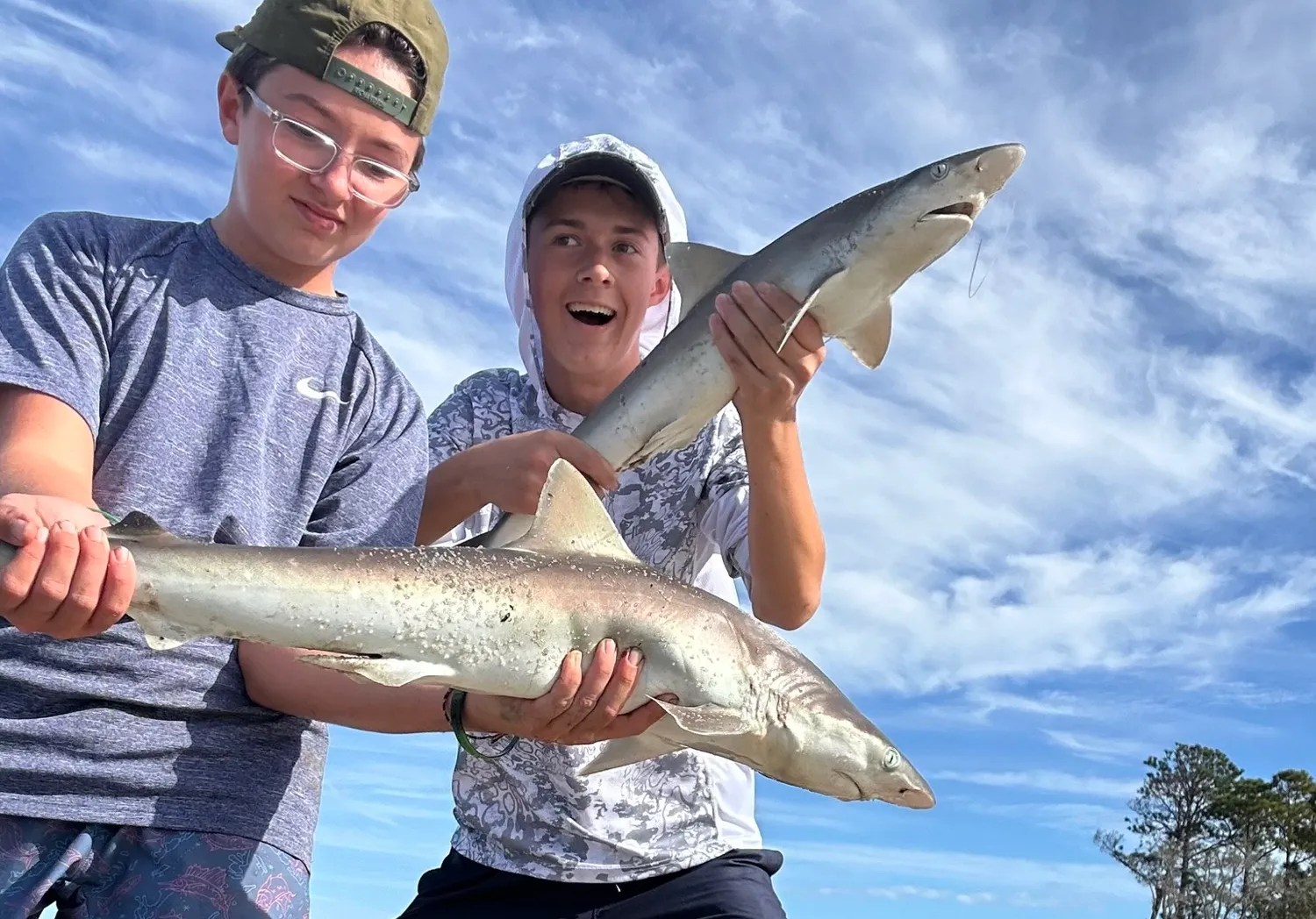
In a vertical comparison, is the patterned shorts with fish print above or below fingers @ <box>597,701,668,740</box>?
below

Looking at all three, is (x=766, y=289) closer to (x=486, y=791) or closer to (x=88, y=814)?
(x=486, y=791)

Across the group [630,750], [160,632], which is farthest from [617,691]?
[160,632]

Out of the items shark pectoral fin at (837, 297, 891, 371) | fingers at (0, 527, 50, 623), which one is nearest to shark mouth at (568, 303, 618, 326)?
shark pectoral fin at (837, 297, 891, 371)

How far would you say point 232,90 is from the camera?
4.61m

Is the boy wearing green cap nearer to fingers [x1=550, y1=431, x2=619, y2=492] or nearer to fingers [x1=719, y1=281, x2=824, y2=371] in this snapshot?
fingers [x1=550, y1=431, x2=619, y2=492]

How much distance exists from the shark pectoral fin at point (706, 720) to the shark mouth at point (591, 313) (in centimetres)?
251

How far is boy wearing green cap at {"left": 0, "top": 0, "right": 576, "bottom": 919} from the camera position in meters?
3.54

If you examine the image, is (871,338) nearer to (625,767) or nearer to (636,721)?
(636,721)

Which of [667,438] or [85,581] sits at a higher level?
[667,438]

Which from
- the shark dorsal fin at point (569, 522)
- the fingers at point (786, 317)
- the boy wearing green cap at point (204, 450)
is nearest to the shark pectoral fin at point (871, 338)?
the fingers at point (786, 317)

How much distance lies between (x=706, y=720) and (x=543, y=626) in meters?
0.59

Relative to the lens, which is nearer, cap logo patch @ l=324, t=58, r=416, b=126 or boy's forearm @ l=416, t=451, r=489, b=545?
cap logo patch @ l=324, t=58, r=416, b=126

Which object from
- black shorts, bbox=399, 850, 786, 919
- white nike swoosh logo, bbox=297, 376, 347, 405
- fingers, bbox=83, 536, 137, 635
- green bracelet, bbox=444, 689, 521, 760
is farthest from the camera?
black shorts, bbox=399, 850, 786, 919

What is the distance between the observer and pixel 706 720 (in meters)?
3.79
